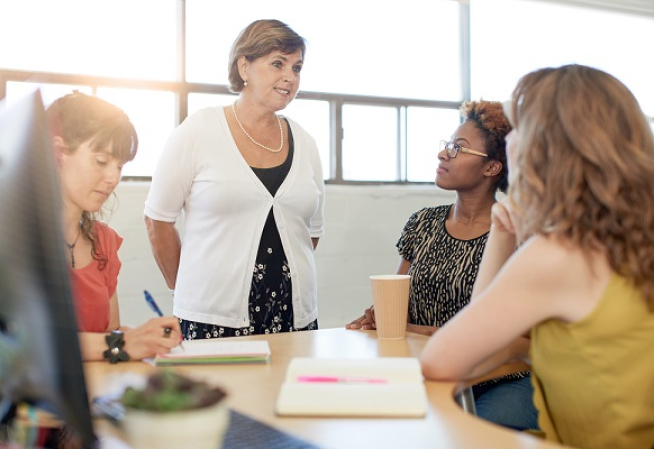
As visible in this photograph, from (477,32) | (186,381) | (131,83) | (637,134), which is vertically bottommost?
(186,381)

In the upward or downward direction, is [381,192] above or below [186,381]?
above

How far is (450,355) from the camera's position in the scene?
124cm

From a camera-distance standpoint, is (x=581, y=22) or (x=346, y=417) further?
(x=581, y=22)

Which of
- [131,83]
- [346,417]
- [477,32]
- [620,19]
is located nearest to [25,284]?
[346,417]

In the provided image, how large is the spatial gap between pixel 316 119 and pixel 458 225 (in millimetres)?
2049

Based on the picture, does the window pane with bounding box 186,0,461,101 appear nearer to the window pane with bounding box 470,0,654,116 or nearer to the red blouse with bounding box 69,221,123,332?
the window pane with bounding box 470,0,654,116

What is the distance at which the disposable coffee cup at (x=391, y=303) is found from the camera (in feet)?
5.38

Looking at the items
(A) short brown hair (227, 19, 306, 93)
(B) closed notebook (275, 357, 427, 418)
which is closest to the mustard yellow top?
(B) closed notebook (275, 357, 427, 418)

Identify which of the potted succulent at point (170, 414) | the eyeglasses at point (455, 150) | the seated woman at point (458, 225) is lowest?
the potted succulent at point (170, 414)

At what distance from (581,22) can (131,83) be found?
2.94m

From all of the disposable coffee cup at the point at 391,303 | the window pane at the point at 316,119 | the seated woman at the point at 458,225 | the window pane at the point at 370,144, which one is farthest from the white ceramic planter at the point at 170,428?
the window pane at the point at 370,144

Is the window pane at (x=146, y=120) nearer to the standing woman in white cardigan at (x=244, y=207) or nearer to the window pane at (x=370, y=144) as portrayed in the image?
the window pane at (x=370, y=144)

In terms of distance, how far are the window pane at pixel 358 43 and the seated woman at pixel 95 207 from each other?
2.13 metres

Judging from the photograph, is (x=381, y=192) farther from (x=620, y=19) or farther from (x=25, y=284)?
Answer: (x=25, y=284)
